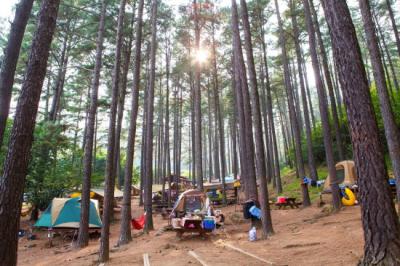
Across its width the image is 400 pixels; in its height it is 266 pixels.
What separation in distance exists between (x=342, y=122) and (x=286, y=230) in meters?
13.5

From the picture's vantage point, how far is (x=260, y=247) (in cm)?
698

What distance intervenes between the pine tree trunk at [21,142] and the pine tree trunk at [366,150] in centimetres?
458

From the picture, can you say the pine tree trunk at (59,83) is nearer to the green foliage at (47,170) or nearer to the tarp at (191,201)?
the green foliage at (47,170)

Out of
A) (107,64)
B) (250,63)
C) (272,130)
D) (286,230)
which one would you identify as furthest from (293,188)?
(107,64)

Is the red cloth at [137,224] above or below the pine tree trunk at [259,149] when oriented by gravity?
below

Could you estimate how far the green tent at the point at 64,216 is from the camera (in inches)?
493

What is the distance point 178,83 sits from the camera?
2317 centimetres

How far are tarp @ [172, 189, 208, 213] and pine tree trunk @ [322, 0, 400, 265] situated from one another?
25.9 ft

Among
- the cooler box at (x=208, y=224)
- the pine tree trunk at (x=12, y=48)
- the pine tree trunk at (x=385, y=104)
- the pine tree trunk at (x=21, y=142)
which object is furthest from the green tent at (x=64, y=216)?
the pine tree trunk at (x=385, y=104)

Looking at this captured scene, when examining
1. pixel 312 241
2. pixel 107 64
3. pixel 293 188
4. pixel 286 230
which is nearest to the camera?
pixel 312 241

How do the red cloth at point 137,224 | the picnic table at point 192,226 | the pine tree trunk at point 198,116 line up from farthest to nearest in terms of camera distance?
1. the pine tree trunk at point 198,116
2. the red cloth at point 137,224
3. the picnic table at point 192,226

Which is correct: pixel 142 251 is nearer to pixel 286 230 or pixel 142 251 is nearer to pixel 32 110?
pixel 286 230

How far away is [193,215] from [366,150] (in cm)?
707

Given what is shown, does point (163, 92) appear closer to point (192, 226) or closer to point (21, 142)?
point (192, 226)
